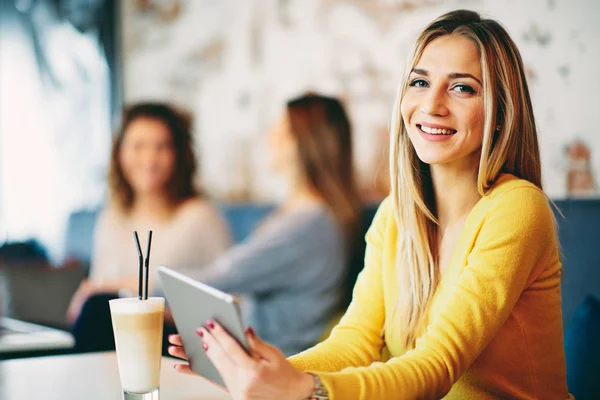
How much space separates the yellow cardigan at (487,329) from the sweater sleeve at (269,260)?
115cm

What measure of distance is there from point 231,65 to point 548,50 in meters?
1.84

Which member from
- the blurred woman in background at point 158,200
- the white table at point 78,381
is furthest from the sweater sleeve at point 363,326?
the blurred woman in background at point 158,200

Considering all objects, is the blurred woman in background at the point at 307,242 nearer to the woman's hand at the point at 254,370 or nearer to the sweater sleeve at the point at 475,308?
the sweater sleeve at the point at 475,308

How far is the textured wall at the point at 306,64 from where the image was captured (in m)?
2.53

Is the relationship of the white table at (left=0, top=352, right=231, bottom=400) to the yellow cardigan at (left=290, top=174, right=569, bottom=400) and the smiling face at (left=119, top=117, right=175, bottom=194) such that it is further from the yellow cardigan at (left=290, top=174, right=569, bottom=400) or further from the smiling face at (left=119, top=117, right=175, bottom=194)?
the smiling face at (left=119, top=117, right=175, bottom=194)

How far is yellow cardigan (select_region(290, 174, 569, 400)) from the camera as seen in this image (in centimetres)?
120

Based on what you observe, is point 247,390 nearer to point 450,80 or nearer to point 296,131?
point 450,80

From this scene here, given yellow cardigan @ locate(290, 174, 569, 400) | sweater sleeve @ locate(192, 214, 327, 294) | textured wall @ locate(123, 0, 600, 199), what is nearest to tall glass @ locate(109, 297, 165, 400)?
yellow cardigan @ locate(290, 174, 569, 400)

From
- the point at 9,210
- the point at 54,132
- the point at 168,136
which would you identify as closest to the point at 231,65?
the point at 168,136

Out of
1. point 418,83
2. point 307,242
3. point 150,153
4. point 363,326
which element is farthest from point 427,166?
point 150,153

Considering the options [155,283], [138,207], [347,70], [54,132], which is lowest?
[155,283]

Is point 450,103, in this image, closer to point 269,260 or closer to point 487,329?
point 487,329

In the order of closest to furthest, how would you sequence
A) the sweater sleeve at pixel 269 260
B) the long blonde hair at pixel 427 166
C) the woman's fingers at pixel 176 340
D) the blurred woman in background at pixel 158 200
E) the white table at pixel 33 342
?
the woman's fingers at pixel 176 340
the long blonde hair at pixel 427 166
the white table at pixel 33 342
the sweater sleeve at pixel 269 260
the blurred woman in background at pixel 158 200

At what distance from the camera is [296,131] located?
2.78m
